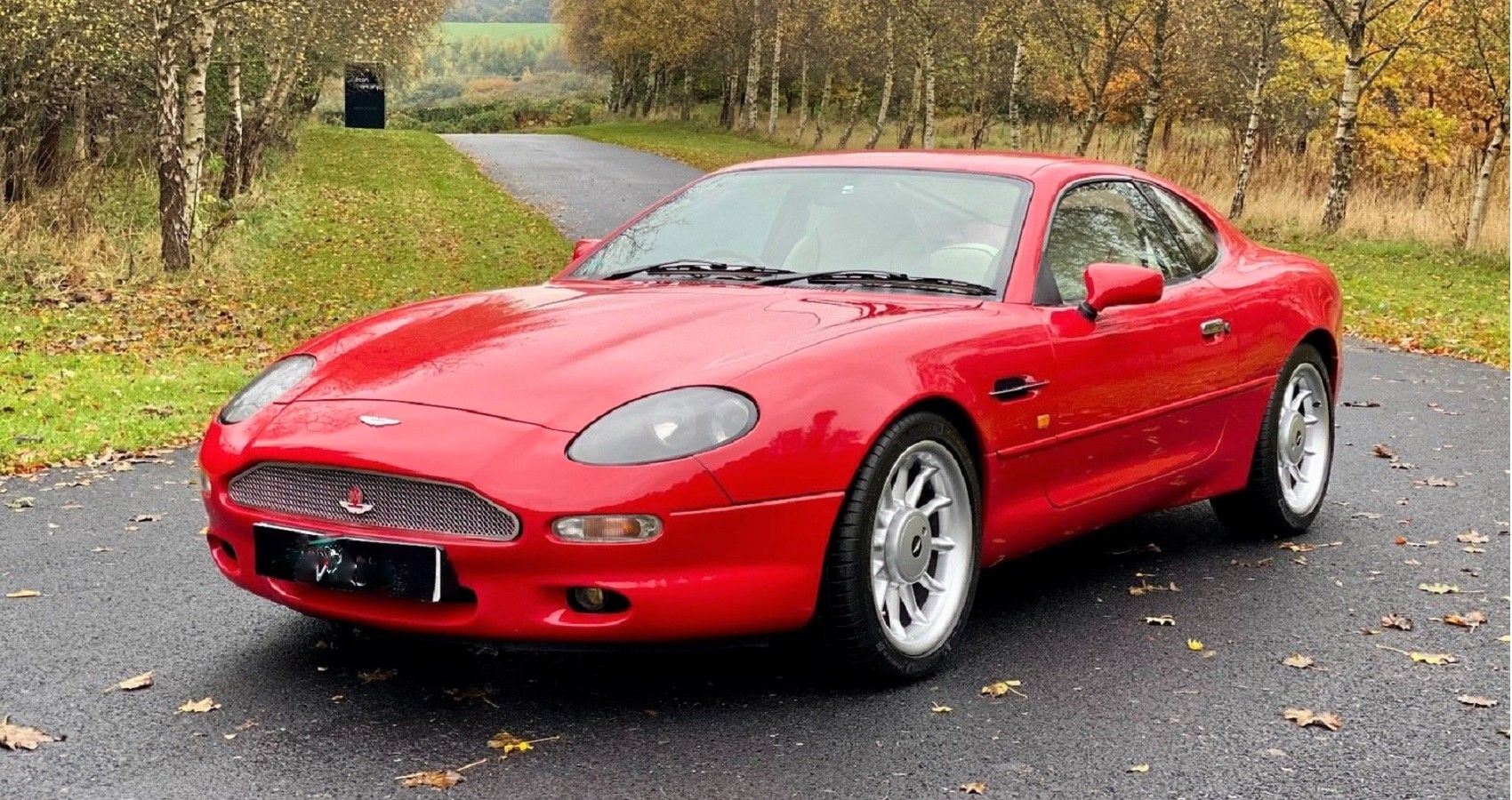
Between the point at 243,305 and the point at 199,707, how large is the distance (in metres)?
11.0

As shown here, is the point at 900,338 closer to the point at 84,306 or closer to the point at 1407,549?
the point at 1407,549

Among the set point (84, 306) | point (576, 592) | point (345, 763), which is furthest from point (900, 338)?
point (84, 306)

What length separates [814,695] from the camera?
425cm

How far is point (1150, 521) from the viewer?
6648mm

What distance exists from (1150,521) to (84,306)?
9996 millimetres

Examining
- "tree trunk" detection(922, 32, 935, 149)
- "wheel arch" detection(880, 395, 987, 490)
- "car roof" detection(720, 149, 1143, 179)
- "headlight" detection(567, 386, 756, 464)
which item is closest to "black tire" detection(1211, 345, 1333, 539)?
"car roof" detection(720, 149, 1143, 179)

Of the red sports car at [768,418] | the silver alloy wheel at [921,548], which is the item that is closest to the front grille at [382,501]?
the red sports car at [768,418]

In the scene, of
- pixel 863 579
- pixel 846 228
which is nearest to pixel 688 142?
pixel 846 228

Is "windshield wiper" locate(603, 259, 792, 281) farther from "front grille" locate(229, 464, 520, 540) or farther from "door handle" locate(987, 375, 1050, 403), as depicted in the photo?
"front grille" locate(229, 464, 520, 540)

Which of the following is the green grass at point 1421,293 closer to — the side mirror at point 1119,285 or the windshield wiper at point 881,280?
the side mirror at point 1119,285

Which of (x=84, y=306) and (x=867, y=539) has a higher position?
(x=867, y=539)

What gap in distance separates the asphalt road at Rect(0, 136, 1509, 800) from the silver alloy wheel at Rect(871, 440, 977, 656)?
6.9 inches

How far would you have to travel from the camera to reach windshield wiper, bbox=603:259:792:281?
199 inches

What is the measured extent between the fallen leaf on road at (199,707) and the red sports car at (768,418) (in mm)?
307
